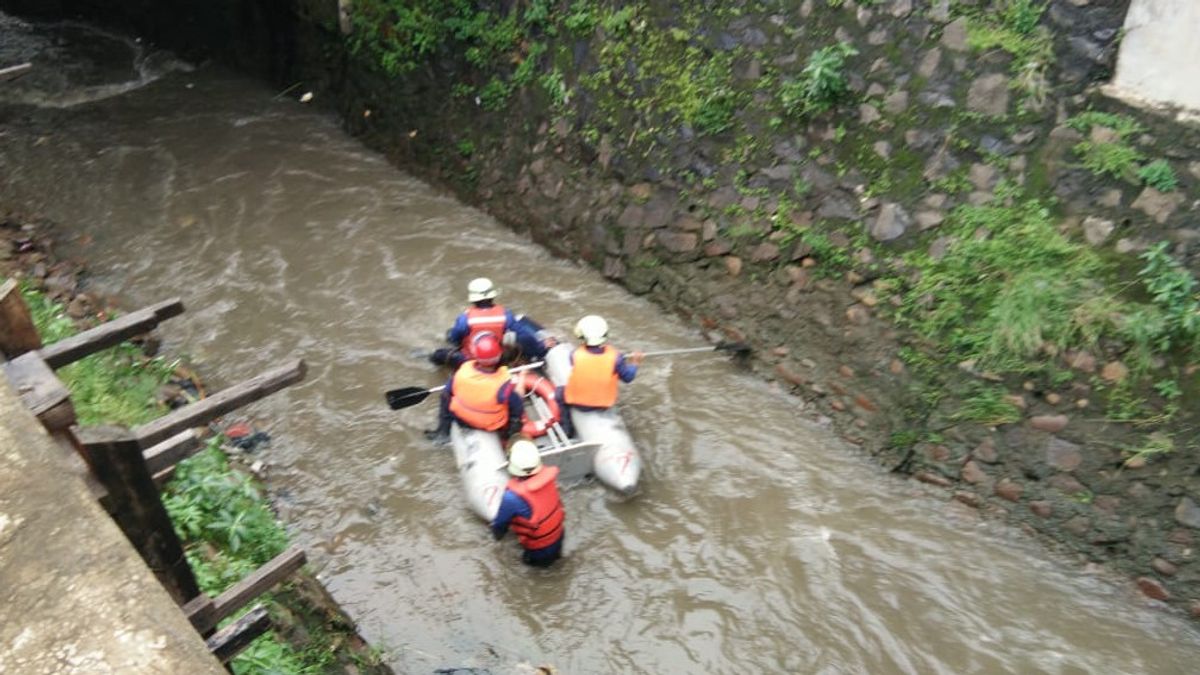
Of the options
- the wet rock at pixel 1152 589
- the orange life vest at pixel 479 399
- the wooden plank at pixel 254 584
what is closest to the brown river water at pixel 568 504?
the wet rock at pixel 1152 589

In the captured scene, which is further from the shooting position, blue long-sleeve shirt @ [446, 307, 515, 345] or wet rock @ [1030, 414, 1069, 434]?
blue long-sleeve shirt @ [446, 307, 515, 345]

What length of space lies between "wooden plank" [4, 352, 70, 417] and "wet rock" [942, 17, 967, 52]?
553 cm

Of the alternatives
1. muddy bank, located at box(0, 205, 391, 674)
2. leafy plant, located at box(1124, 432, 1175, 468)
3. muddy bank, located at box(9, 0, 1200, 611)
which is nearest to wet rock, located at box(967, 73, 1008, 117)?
muddy bank, located at box(9, 0, 1200, 611)

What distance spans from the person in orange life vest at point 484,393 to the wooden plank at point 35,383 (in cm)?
322

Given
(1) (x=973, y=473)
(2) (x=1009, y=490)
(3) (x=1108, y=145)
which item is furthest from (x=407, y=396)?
(3) (x=1108, y=145)

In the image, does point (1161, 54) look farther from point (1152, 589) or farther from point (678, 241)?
point (678, 241)

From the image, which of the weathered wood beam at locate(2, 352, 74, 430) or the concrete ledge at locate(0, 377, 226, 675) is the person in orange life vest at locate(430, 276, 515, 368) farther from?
the concrete ledge at locate(0, 377, 226, 675)

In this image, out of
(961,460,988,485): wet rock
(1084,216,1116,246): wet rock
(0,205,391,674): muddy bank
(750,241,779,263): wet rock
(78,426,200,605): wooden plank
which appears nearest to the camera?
(78,426,200,605): wooden plank

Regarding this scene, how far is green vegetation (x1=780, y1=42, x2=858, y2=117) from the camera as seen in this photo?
6.29m

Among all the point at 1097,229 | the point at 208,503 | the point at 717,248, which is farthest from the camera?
the point at 717,248

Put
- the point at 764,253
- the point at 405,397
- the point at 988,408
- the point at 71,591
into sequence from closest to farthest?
the point at 71,591
the point at 988,408
the point at 405,397
the point at 764,253

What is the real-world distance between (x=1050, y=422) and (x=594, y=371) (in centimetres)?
296

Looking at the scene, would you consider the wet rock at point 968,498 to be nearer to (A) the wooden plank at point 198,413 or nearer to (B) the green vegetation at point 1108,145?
(B) the green vegetation at point 1108,145

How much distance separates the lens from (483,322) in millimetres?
6609
